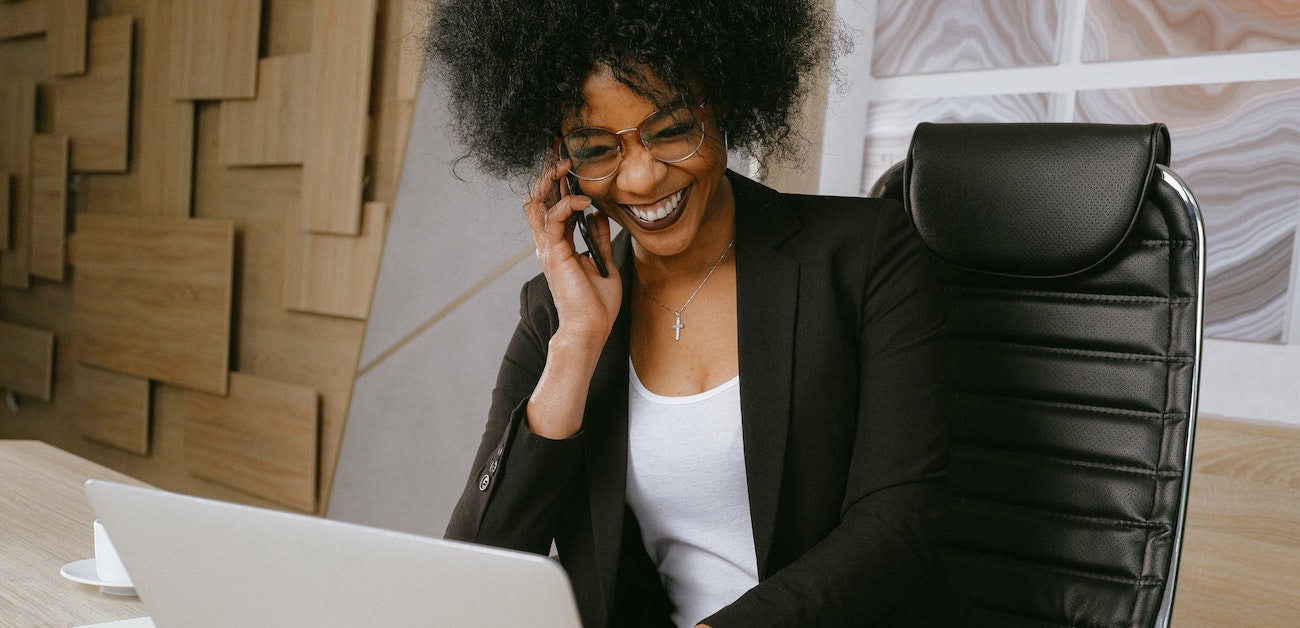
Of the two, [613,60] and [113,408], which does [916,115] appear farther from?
[113,408]

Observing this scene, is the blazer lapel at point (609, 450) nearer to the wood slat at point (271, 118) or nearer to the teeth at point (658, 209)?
the teeth at point (658, 209)

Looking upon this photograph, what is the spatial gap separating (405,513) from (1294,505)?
198 cm

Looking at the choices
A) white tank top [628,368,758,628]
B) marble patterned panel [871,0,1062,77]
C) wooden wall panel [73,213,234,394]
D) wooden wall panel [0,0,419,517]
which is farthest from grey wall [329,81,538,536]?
white tank top [628,368,758,628]

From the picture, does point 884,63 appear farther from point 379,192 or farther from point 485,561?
point 485,561

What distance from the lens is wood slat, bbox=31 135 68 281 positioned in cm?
399

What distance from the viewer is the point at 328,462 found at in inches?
117

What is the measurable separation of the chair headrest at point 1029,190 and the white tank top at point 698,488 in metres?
0.32

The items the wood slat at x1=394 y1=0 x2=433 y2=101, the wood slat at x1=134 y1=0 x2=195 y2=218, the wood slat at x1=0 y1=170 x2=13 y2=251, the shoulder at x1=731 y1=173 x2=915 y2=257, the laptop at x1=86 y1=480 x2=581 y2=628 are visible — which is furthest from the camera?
the wood slat at x1=0 y1=170 x2=13 y2=251

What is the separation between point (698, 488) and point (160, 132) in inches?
119

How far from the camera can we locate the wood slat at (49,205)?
13.1 feet

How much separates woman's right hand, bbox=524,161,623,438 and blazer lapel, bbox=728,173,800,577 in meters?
0.16

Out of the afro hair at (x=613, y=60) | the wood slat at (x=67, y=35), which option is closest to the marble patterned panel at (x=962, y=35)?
the afro hair at (x=613, y=60)

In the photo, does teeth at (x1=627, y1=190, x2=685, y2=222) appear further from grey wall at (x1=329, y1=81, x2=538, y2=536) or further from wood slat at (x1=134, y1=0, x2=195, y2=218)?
wood slat at (x1=134, y1=0, x2=195, y2=218)

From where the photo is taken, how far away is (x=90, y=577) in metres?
1.08
